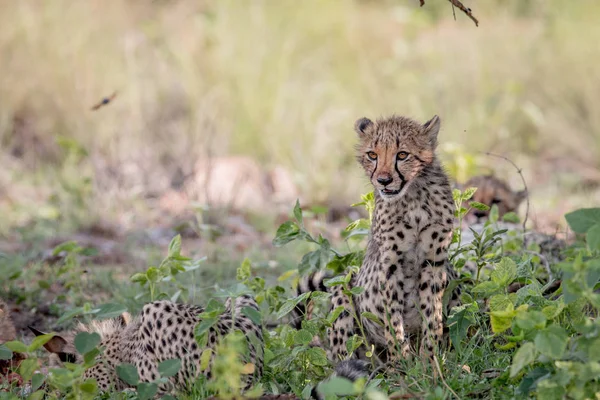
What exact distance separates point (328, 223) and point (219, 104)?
2308mm

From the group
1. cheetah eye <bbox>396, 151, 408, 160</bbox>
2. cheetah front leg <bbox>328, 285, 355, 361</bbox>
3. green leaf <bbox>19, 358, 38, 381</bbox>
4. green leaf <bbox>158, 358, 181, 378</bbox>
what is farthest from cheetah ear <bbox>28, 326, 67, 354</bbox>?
cheetah eye <bbox>396, 151, 408, 160</bbox>

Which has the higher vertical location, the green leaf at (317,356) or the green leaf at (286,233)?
the green leaf at (286,233)

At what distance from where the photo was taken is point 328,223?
805 centimetres

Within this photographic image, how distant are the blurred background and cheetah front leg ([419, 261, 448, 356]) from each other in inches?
156

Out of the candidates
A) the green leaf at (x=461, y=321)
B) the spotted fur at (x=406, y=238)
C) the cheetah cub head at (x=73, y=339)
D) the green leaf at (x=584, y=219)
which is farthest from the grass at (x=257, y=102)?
the green leaf at (x=584, y=219)

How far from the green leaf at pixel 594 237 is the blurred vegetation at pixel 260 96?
18.3 ft

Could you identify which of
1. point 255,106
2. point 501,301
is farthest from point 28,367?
point 255,106

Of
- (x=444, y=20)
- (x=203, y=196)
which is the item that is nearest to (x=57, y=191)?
(x=203, y=196)

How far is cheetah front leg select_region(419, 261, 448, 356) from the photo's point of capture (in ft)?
12.3

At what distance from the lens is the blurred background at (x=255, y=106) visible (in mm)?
8586

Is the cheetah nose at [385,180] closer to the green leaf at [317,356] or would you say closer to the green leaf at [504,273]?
the green leaf at [504,273]

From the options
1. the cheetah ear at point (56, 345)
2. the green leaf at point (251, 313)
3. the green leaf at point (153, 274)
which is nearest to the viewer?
the green leaf at point (251, 313)

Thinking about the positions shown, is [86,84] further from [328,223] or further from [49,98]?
[328,223]

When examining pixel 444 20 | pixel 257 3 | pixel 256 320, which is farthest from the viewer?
pixel 444 20
